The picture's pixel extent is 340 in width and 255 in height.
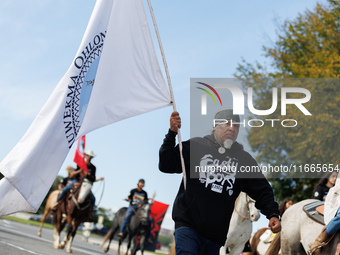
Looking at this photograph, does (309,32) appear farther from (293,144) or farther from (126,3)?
(126,3)

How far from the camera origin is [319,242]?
609 centimetres

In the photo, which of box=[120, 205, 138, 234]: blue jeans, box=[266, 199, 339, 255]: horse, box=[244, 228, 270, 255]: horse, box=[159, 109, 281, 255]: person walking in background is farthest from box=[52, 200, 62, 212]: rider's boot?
box=[159, 109, 281, 255]: person walking in background

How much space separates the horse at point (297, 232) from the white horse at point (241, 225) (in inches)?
49.1

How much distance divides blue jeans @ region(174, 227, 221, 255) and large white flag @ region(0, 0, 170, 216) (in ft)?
4.70

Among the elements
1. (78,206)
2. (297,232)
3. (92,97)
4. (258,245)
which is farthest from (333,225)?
(78,206)

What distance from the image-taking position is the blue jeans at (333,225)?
5.83 metres

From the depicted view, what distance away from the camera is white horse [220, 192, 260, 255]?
29.7 feet

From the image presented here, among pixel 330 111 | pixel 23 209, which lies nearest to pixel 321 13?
pixel 330 111

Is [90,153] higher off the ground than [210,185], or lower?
higher

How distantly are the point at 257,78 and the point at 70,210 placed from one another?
13303mm

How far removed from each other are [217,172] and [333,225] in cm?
250

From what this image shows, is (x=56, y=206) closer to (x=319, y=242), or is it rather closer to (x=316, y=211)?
(x=316, y=211)

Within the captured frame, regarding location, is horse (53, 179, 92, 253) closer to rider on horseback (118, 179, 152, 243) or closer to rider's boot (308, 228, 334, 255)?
rider on horseback (118, 179, 152, 243)

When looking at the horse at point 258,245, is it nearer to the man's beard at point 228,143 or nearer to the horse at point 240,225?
the horse at point 240,225
